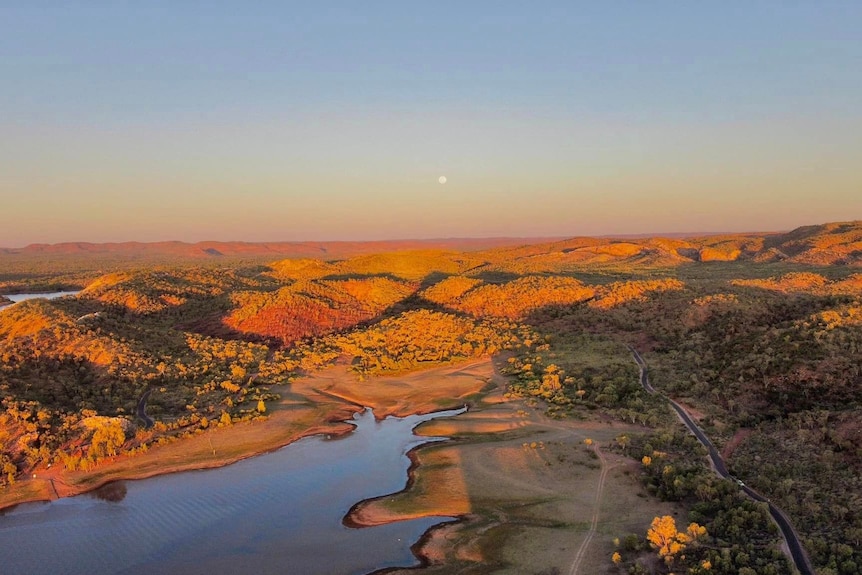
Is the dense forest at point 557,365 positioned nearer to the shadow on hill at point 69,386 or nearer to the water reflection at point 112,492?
the shadow on hill at point 69,386

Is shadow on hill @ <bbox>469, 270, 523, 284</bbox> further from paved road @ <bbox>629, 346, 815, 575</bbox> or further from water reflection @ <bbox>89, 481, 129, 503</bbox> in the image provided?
water reflection @ <bbox>89, 481, 129, 503</bbox>

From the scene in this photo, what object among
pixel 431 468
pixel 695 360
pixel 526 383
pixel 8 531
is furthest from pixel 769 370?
pixel 8 531

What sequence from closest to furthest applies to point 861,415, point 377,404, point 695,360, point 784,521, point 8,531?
point 784,521, point 8,531, point 861,415, point 377,404, point 695,360

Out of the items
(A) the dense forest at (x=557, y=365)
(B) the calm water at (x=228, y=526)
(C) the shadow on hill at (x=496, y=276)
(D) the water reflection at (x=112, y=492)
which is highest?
(C) the shadow on hill at (x=496, y=276)

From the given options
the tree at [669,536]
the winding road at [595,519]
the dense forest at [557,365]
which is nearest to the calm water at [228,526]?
the dense forest at [557,365]

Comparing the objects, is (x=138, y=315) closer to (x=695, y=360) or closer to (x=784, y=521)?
(x=695, y=360)

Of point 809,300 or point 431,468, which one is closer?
point 431,468

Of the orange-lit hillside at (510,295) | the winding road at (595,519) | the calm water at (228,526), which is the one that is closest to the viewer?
the winding road at (595,519)
